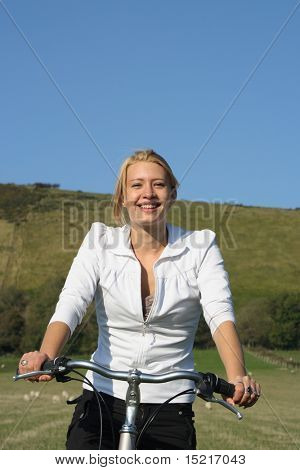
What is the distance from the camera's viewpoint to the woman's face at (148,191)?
4.06 metres

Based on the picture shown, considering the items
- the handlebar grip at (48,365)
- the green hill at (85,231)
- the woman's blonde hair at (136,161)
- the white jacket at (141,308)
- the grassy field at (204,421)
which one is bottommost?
the grassy field at (204,421)

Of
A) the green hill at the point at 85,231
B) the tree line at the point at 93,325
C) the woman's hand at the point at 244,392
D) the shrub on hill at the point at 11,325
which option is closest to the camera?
the woman's hand at the point at 244,392

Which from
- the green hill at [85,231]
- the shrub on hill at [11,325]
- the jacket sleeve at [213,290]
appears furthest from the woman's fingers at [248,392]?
the green hill at [85,231]

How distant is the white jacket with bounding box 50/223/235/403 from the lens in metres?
3.95

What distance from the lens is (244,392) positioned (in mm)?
3209

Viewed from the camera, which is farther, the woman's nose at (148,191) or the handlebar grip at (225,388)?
the woman's nose at (148,191)

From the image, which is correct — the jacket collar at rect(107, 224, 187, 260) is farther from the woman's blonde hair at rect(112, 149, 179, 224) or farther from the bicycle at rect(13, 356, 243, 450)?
the bicycle at rect(13, 356, 243, 450)

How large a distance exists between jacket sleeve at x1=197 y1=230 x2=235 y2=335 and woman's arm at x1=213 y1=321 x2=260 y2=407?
5 centimetres

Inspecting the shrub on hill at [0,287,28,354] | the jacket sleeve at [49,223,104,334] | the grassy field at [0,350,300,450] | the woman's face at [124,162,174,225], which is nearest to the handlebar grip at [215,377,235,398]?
the jacket sleeve at [49,223,104,334]

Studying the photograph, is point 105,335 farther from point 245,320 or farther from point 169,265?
point 245,320

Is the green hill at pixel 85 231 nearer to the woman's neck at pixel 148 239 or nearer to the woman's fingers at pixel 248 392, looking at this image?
the woman's neck at pixel 148 239

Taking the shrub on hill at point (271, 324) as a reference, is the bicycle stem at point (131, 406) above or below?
below

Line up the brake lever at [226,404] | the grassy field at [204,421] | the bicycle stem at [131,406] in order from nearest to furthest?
the brake lever at [226,404] < the bicycle stem at [131,406] < the grassy field at [204,421]

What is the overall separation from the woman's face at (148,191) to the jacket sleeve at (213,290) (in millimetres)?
327
